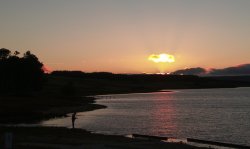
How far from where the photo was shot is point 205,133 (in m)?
53.7

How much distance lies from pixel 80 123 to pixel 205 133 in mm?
19636

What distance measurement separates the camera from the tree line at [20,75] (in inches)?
4717

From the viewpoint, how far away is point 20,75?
119500mm

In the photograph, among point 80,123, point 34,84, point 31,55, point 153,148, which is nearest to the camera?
point 153,148

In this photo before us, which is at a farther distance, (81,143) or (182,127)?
(182,127)

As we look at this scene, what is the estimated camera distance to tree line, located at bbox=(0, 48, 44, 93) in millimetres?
119812

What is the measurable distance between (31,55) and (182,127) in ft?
259

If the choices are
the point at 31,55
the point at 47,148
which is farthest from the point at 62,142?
the point at 31,55

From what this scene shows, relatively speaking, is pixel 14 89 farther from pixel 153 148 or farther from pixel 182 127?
pixel 153 148

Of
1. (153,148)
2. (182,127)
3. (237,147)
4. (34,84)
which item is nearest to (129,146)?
(153,148)

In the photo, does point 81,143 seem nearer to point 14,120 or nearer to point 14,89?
point 14,120

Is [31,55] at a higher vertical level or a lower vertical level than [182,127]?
higher

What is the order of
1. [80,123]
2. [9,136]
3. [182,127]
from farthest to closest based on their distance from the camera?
1. [80,123]
2. [182,127]
3. [9,136]

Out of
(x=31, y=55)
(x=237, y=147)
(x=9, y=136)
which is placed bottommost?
(x=237, y=147)
